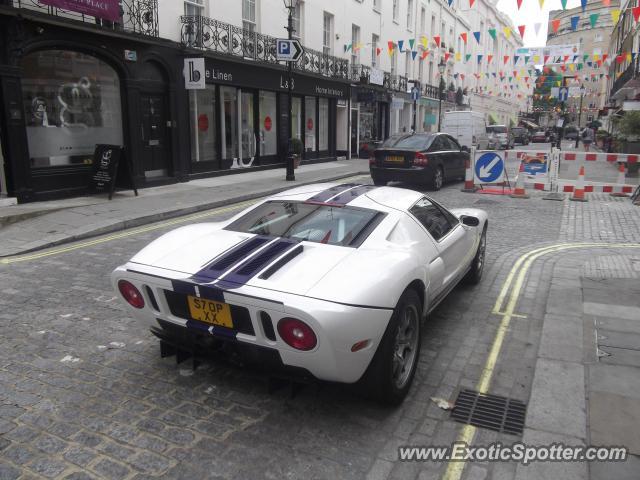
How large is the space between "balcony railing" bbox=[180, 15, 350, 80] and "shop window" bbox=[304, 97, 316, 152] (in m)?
1.45

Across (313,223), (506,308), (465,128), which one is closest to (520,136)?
(465,128)

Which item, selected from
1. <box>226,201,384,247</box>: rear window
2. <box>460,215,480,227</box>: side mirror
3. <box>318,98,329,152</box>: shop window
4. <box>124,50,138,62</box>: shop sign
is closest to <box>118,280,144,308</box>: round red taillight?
<box>226,201,384,247</box>: rear window

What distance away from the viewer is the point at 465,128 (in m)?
28.0

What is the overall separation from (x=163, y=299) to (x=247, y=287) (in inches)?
27.2

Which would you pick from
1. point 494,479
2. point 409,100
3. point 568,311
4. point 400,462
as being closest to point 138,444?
point 400,462

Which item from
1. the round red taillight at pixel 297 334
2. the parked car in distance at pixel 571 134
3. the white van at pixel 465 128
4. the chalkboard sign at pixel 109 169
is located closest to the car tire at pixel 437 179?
the chalkboard sign at pixel 109 169

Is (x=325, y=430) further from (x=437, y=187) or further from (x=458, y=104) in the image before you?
(x=458, y=104)

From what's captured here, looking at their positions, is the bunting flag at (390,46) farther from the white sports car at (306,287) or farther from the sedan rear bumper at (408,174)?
the white sports car at (306,287)

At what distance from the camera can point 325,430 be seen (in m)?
3.29

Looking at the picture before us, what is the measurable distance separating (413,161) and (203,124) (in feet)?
23.1

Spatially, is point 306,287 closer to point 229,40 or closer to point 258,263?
point 258,263

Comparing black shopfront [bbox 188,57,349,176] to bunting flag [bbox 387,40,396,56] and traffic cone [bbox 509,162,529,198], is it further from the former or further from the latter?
traffic cone [bbox 509,162,529,198]

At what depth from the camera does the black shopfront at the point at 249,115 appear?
1694 centimetres

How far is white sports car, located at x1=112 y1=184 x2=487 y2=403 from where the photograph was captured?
303 centimetres
